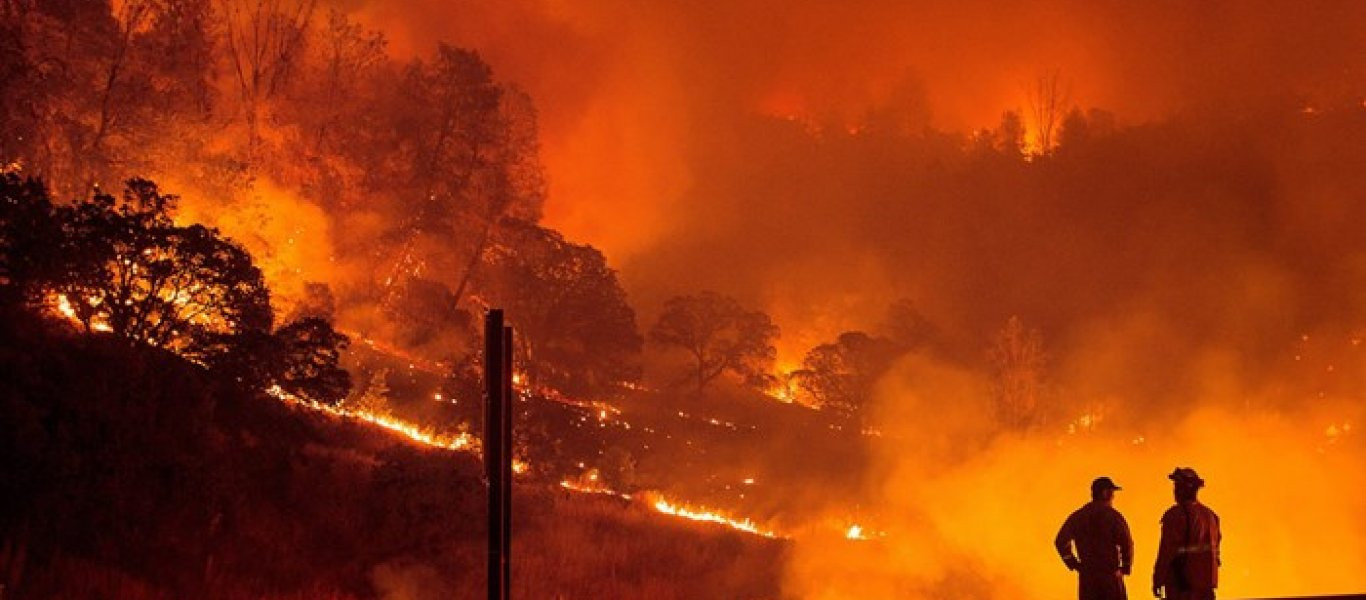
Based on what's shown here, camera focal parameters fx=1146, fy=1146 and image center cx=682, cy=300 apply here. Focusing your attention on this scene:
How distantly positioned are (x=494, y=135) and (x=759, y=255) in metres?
60.3

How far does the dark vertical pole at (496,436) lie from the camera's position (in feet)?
24.1

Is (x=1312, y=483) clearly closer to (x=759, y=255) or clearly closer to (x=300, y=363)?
(x=300, y=363)

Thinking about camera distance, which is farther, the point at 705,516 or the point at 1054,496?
the point at 1054,496

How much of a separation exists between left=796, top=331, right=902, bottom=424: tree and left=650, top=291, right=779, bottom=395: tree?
2.54 metres

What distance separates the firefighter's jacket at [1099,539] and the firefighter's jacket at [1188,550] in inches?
27.0

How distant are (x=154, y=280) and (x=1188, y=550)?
13789 mm

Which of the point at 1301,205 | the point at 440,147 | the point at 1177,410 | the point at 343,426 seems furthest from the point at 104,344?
the point at 1301,205

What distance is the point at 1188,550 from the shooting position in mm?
9625

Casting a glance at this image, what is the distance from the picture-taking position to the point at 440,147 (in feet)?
132

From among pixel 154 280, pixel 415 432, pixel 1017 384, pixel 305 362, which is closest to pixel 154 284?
pixel 154 280

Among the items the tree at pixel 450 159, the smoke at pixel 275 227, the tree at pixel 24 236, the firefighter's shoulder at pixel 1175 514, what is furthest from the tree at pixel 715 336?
the firefighter's shoulder at pixel 1175 514

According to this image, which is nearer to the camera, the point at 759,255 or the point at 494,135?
the point at 494,135

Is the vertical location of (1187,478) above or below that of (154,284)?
below

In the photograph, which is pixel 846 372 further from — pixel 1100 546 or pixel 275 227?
pixel 1100 546
